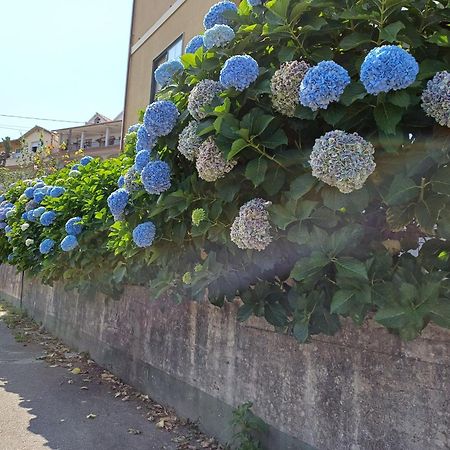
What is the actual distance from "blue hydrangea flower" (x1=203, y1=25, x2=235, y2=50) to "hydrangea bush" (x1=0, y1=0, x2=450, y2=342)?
12 mm

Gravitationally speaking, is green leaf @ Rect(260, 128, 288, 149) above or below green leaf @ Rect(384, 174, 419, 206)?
above

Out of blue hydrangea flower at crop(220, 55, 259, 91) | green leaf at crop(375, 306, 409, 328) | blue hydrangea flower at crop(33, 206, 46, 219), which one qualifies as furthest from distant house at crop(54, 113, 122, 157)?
green leaf at crop(375, 306, 409, 328)

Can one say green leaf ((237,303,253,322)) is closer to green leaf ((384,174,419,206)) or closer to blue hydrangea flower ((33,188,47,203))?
Answer: green leaf ((384,174,419,206))

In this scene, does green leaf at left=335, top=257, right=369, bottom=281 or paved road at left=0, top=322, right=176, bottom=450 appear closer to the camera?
green leaf at left=335, top=257, right=369, bottom=281

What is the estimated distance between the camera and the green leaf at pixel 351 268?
2.09 m

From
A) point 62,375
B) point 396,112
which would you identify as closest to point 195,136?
point 396,112

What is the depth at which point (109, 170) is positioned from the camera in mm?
5855

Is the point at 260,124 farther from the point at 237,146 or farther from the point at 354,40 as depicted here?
the point at 354,40

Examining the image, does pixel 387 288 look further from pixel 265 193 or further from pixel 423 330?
pixel 265 193

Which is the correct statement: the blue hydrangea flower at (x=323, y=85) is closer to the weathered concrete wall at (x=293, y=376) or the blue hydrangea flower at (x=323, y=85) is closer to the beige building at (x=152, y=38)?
the weathered concrete wall at (x=293, y=376)

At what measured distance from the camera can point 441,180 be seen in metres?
1.94

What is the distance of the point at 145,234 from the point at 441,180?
1894 millimetres

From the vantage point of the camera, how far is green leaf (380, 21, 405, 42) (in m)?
1.91

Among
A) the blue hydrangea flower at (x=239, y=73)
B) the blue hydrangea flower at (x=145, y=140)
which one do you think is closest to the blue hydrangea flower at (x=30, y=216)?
the blue hydrangea flower at (x=145, y=140)
